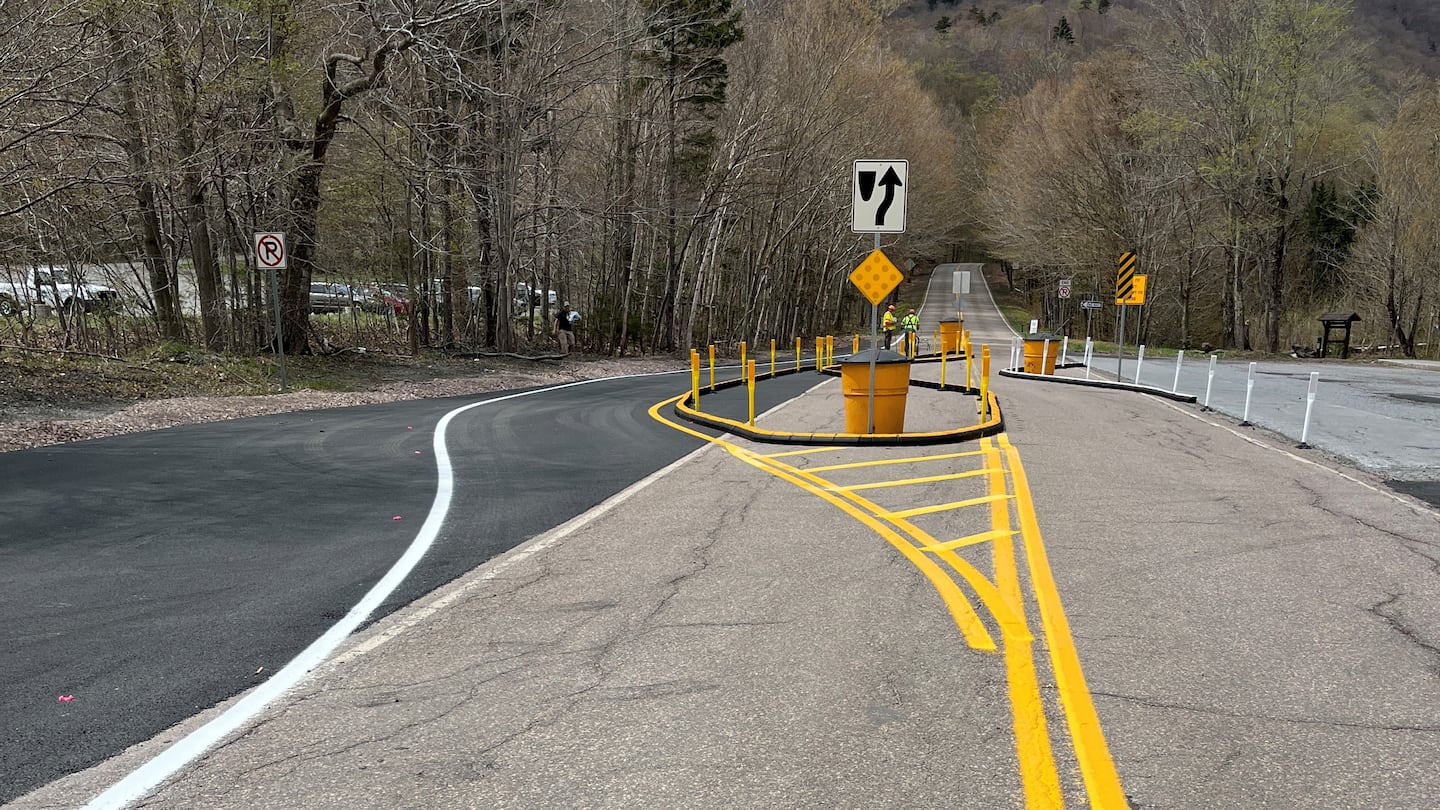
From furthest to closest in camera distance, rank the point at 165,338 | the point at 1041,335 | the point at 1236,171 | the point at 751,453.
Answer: the point at 1236,171 < the point at 1041,335 < the point at 165,338 < the point at 751,453

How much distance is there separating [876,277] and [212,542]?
8460mm

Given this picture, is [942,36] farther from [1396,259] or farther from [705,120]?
[705,120]

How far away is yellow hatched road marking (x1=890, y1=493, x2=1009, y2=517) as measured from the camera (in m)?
7.38

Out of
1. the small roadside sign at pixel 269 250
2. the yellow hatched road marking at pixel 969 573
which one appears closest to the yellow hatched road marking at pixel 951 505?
the yellow hatched road marking at pixel 969 573

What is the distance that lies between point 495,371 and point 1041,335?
15.7 meters

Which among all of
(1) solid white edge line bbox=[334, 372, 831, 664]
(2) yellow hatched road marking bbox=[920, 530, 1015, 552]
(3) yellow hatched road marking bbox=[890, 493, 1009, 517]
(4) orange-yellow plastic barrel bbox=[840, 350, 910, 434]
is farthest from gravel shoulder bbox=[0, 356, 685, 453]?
(2) yellow hatched road marking bbox=[920, 530, 1015, 552]

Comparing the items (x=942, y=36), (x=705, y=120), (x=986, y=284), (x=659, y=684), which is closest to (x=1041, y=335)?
(x=705, y=120)

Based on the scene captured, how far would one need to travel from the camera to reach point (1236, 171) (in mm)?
38406

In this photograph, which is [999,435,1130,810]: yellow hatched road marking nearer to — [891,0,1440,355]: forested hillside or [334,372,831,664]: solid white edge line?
[334,372,831,664]: solid white edge line

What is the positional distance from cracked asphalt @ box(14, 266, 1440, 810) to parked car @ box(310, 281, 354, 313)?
2851cm

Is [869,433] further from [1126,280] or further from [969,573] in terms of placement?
[1126,280]

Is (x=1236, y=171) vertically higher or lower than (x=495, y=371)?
higher

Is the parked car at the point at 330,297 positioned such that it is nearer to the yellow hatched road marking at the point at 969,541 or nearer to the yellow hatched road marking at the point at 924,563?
the yellow hatched road marking at the point at 924,563

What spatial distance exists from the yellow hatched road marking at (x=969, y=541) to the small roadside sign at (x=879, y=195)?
5.26m
